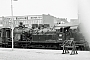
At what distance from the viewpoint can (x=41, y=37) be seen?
22875mm

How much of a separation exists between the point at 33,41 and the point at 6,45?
3.77 meters

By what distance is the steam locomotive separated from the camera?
20239 millimetres

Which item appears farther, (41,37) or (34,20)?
(34,20)

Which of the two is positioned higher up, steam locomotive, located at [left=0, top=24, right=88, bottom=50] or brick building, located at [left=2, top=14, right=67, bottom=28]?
brick building, located at [left=2, top=14, right=67, bottom=28]

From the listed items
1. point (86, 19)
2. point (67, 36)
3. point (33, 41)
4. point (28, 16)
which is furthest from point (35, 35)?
point (28, 16)

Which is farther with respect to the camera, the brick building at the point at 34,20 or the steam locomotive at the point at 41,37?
the brick building at the point at 34,20

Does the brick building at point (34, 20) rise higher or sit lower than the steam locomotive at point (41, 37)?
higher

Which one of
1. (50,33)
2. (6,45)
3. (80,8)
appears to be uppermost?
(80,8)

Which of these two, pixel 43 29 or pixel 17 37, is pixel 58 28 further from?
pixel 17 37

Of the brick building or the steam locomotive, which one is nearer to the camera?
the steam locomotive

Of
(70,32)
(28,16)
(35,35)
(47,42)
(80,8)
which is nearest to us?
(80,8)

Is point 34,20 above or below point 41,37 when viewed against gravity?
above

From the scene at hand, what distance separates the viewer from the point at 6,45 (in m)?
24.2

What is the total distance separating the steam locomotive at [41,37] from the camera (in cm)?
2024
